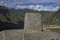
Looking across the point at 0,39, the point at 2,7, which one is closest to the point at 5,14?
the point at 2,7

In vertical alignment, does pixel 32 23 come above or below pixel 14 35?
above

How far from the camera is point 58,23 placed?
1981mm

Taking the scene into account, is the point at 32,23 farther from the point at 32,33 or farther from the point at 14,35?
the point at 14,35

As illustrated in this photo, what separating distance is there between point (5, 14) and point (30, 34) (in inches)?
20.5

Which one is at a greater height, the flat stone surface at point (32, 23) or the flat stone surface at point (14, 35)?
the flat stone surface at point (32, 23)

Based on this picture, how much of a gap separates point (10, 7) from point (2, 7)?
0.34 feet

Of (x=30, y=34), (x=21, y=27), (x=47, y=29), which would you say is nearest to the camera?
(x=30, y=34)

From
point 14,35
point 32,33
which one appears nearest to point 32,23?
point 32,33

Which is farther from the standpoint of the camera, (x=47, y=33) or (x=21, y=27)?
(x=21, y=27)

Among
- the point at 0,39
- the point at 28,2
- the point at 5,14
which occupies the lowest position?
the point at 0,39

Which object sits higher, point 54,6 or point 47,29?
point 54,6

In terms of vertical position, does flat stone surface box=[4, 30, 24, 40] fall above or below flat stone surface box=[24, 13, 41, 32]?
below

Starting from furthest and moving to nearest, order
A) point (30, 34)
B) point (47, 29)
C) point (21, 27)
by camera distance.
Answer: point (21, 27) < point (47, 29) < point (30, 34)

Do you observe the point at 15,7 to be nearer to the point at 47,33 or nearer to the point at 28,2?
the point at 28,2
